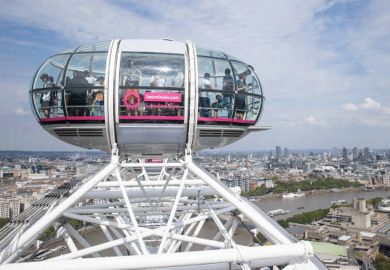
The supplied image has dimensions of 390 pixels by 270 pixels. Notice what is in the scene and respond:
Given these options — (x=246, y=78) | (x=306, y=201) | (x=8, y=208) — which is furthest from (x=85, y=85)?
(x=306, y=201)

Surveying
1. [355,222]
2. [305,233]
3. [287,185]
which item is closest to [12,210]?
[305,233]

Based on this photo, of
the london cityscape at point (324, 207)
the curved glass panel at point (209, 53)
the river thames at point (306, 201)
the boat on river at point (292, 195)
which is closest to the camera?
the curved glass panel at point (209, 53)

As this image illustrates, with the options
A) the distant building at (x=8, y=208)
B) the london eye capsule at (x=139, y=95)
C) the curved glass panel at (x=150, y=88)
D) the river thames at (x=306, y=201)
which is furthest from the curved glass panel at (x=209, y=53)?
the distant building at (x=8, y=208)

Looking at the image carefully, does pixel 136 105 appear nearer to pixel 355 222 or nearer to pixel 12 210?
pixel 355 222

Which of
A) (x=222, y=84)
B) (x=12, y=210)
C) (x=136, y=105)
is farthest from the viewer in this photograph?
(x=12, y=210)

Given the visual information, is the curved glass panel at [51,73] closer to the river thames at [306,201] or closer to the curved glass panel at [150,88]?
the curved glass panel at [150,88]

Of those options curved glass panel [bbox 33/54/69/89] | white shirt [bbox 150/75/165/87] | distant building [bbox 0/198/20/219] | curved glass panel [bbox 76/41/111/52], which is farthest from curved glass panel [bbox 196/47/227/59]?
distant building [bbox 0/198/20/219]
